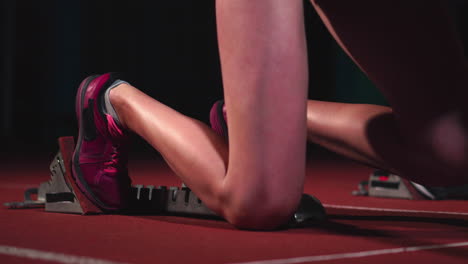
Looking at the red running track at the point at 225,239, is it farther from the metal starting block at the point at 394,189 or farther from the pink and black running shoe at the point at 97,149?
the metal starting block at the point at 394,189

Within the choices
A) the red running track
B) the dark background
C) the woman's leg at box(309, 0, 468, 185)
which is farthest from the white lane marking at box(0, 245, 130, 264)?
A: the dark background

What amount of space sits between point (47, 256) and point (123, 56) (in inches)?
390

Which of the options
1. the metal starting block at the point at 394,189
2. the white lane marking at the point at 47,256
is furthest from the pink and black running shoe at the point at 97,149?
the metal starting block at the point at 394,189

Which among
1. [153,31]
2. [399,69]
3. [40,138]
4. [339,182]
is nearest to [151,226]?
[399,69]

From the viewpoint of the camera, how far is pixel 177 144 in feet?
5.31

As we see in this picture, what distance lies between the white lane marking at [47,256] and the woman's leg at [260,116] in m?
0.43

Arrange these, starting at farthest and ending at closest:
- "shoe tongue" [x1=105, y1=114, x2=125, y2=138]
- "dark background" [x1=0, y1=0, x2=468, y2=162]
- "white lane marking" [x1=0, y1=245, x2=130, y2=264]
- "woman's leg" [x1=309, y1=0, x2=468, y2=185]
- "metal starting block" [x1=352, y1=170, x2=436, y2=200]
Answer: "dark background" [x1=0, y1=0, x2=468, y2=162], "metal starting block" [x1=352, y1=170, x2=436, y2=200], "shoe tongue" [x1=105, y1=114, x2=125, y2=138], "woman's leg" [x1=309, y1=0, x2=468, y2=185], "white lane marking" [x1=0, y1=245, x2=130, y2=264]

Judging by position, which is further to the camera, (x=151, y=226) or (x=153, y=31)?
(x=153, y=31)

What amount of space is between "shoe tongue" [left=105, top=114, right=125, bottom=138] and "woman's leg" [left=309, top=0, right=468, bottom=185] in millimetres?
547

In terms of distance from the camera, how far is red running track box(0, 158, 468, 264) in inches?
48.0

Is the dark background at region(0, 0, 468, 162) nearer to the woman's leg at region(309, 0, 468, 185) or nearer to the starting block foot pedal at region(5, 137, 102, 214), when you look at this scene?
the starting block foot pedal at region(5, 137, 102, 214)

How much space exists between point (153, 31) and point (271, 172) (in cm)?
951

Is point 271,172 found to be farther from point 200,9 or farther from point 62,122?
point 200,9

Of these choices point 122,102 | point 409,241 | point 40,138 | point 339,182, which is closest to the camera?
point 409,241
